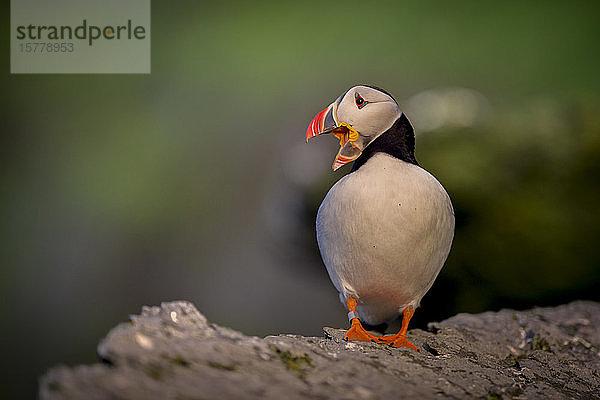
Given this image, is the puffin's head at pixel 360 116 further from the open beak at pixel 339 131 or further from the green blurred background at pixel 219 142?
the green blurred background at pixel 219 142

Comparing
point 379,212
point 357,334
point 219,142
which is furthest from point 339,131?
point 219,142

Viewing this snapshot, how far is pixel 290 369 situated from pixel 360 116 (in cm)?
97

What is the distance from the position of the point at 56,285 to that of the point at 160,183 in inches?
→ 51.6

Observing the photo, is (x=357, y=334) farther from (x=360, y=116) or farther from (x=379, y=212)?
(x=360, y=116)

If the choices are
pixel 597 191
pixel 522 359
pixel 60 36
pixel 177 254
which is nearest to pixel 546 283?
pixel 597 191

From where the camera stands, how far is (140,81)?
15.3ft

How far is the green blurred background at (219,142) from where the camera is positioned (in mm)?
4062

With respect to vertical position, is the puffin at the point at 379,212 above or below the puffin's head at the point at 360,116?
below

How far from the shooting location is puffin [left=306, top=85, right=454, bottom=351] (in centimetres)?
172

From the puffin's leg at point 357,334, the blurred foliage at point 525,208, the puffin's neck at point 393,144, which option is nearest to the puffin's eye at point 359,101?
the puffin's neck at point 393,144

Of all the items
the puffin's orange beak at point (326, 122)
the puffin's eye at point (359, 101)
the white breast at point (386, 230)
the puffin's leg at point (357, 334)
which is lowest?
the puffin's leg at point (357, 334)

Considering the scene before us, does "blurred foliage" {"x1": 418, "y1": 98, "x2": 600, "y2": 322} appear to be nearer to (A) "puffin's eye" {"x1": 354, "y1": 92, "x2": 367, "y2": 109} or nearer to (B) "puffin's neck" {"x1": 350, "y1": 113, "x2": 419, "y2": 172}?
(B) "puffin's neck" {"x1": 350, "y1": 113, "x2": 419, "y2": 172}

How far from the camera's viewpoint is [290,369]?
1120 millimetres

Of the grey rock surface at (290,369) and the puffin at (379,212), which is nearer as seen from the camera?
the grey rock surface at (290,369)
